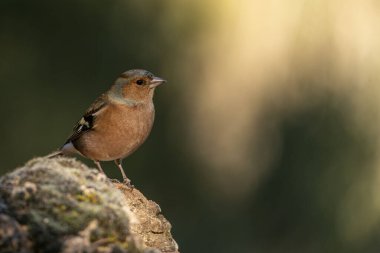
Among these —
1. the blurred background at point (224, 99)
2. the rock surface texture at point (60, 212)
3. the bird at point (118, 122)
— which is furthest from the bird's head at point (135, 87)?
the blurred background at point (224, 99)

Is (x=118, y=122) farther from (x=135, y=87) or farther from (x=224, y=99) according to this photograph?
(x=224, y=99)

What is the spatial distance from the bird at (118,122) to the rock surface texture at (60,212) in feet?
7.66

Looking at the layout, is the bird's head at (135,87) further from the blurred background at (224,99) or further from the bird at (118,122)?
the blurred background at (224,99)

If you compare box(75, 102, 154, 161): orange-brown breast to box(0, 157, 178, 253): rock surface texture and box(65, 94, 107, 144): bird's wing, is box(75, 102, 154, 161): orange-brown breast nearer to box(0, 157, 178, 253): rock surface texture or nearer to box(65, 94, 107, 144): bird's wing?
box(65, 94, 107, 144): bird's wing

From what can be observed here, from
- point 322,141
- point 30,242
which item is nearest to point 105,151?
point 30,242

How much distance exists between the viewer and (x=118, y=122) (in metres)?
5.21

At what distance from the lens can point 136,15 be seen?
980 cm

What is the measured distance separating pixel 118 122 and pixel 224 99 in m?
4.61

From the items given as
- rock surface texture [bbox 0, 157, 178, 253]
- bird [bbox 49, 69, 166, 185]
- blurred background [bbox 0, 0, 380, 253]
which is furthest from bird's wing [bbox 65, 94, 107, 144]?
blurred background [bbox 0, 0, 380, 253]

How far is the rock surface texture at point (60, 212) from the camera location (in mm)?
2428

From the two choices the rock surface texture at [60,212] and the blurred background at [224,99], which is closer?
the rock surface texture at [60,212]

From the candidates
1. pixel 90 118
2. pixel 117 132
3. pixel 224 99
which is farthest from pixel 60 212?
pixel 224 99

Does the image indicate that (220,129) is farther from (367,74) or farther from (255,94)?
(367,74)

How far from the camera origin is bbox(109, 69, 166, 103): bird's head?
210 inches
